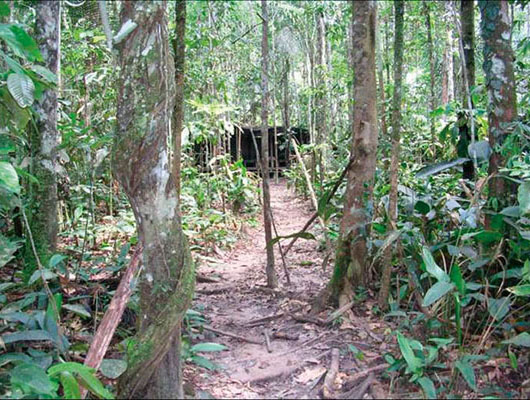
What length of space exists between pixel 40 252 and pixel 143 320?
78.1 inches

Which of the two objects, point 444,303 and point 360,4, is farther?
point 360,4

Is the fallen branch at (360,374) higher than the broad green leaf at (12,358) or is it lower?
lower

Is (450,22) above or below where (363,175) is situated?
above

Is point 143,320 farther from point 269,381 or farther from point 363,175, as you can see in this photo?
A: point 363,175

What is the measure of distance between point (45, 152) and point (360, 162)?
2.86 metres

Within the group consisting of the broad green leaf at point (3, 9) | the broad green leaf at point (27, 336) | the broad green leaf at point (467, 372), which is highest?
the broad green leaf at point (3, 9)

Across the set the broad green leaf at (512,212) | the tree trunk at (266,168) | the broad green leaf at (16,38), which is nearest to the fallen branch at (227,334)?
the tree trunk at (266,168)

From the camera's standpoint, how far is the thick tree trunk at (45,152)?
14.1 feet

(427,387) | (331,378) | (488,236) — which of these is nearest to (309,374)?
(331,378)

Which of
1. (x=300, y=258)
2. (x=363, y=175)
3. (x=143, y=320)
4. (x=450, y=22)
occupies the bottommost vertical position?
(x=300, y=258)

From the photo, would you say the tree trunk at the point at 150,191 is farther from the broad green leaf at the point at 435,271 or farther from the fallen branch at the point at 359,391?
the broad green leaf at the point at 435,271

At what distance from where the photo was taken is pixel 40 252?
4.24m

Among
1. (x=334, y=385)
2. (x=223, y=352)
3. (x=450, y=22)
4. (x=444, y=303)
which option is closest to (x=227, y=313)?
(x=223, y=352)

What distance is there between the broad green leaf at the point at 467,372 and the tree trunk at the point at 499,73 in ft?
4.94
